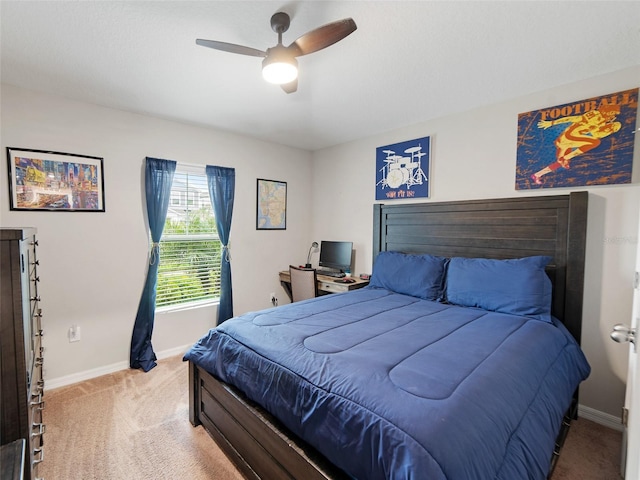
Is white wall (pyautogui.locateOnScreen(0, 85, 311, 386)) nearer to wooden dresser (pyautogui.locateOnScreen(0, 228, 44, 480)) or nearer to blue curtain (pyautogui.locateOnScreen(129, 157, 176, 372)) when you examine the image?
blue curtain (pyautogui.locateOnScreen(129, 157, 176, 372))

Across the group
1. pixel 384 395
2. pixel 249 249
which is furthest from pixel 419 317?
pixel 249 249

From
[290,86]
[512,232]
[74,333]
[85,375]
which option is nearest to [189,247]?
[74,333]

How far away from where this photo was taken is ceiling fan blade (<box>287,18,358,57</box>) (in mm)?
1381

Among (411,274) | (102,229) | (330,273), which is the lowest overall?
(330,273)

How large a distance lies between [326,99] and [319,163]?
1.70 meters

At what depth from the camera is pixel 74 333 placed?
2633 millimetres

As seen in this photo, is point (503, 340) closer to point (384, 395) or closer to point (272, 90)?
point (384, 395)

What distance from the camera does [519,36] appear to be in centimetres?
171

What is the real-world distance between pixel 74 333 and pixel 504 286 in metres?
3.59

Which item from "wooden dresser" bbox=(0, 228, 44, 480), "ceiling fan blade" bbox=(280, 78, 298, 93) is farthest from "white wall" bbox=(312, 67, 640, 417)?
"wooden dresser" bbox=(0, 228, 44, 480)

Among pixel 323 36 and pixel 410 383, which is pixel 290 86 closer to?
pixel 323 36

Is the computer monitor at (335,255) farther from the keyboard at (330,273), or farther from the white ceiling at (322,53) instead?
the white ceiling at (322,53)

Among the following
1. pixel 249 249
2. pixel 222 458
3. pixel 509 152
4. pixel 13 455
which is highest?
pixel 509 152

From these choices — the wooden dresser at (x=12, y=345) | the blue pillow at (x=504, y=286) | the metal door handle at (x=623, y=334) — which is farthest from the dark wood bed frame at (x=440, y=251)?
the wooden dresser at (x=12, y=345)
